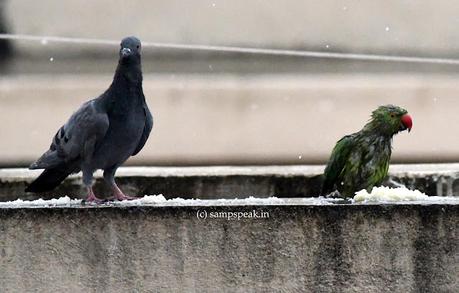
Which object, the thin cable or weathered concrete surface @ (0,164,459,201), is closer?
weathered concrete surface @ (0,164,459,201)

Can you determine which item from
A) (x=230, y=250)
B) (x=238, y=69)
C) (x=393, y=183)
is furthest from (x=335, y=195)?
(x=238, y=69)

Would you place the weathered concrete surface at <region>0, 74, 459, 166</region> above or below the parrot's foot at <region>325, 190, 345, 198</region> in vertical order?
above

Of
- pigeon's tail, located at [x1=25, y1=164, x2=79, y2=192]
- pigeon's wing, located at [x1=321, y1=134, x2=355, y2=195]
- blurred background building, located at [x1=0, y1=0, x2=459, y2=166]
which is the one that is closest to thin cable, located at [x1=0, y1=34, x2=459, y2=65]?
blurred background building, located at [x1=0, y1=0, x2=459, y2=166]

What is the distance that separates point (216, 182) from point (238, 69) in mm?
4422

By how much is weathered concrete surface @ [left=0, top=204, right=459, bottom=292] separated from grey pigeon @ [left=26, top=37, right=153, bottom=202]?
473mm

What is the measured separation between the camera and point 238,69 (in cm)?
1171

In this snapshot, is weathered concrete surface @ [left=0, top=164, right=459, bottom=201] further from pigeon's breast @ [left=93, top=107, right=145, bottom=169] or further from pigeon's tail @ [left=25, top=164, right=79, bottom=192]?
pigeon's breast @ [left=93, top=107, right=145, bottom=169]

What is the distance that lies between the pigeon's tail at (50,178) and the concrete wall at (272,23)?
5598 mm

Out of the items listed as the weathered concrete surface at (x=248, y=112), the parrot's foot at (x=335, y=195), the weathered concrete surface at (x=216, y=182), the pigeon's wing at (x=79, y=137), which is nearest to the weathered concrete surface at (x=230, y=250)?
the pigeon's wing at (x=79, y=137)

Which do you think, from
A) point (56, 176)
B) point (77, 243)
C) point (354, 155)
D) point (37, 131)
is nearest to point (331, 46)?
point (37, 131)

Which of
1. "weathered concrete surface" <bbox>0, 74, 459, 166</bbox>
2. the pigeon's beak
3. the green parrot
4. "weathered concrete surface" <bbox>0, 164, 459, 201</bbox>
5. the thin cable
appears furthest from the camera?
the thin cable

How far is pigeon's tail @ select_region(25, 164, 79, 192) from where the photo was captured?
6.07 metres

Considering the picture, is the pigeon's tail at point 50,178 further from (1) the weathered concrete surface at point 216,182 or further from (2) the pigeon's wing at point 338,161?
(2) the pigeon's wing at point 338,161

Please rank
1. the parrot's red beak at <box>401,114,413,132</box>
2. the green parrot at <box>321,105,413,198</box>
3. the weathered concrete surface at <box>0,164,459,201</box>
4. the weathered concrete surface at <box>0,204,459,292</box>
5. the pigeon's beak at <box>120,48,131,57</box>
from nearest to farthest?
1. the weathered concrete surface at <box>0,204,459,292</box>
2. the pigeon's beak at <box>120,48,131,57</box>
3. the green parrot at <box>321,105,413,198</box>
4. the parrot's red beak at <box>401,114,413,132</box>
5. the weathered concrete surface at <box>0,164,459,201</box>
